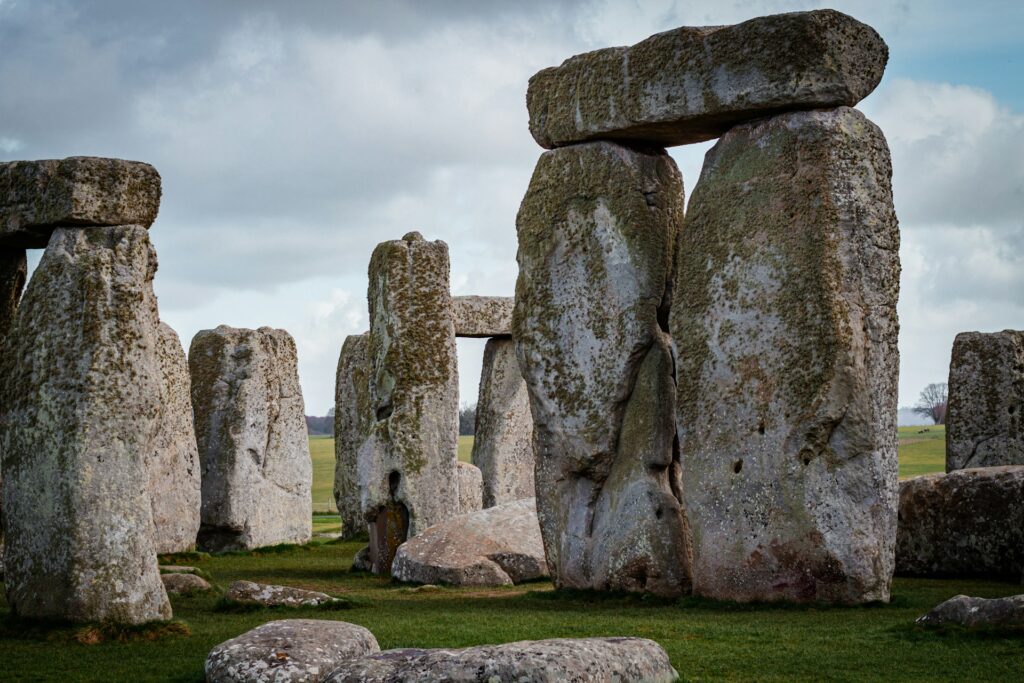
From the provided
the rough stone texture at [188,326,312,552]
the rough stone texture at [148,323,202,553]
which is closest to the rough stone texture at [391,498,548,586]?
the rough stone texture at [148,323,202,553]

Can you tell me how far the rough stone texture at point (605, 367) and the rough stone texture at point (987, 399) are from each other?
8674 mm

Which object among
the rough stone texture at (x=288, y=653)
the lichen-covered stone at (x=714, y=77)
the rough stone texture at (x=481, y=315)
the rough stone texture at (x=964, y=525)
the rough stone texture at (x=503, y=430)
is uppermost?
the lichen-covered stone at (x=714, y=77)

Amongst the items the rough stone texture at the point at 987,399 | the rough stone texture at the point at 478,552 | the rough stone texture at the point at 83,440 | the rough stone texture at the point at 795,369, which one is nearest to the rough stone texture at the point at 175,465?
the rough stone texture at the point at 478,552

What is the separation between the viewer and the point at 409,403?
680 inches

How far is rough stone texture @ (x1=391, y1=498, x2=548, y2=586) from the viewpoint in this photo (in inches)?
615

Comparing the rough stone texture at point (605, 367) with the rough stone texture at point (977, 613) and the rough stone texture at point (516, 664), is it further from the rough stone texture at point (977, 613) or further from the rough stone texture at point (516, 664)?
the rough stone texture at point (516, 664)

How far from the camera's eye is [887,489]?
42.2 feet

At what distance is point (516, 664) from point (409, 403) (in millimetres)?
9612

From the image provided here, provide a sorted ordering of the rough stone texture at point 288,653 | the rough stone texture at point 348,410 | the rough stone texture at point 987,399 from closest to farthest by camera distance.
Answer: the rough stone texture at point 288,653 → the rough stone texture at point 987,399 → the rough stone texture at point 348,410

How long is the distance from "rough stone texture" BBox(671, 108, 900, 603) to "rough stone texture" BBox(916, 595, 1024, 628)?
1827mm

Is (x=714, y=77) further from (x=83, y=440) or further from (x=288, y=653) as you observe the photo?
(x=288, y=653)

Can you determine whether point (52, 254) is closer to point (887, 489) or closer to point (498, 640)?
point (498, 640)

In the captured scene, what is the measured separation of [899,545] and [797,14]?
5.86 metres

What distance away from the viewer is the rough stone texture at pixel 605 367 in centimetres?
1422
